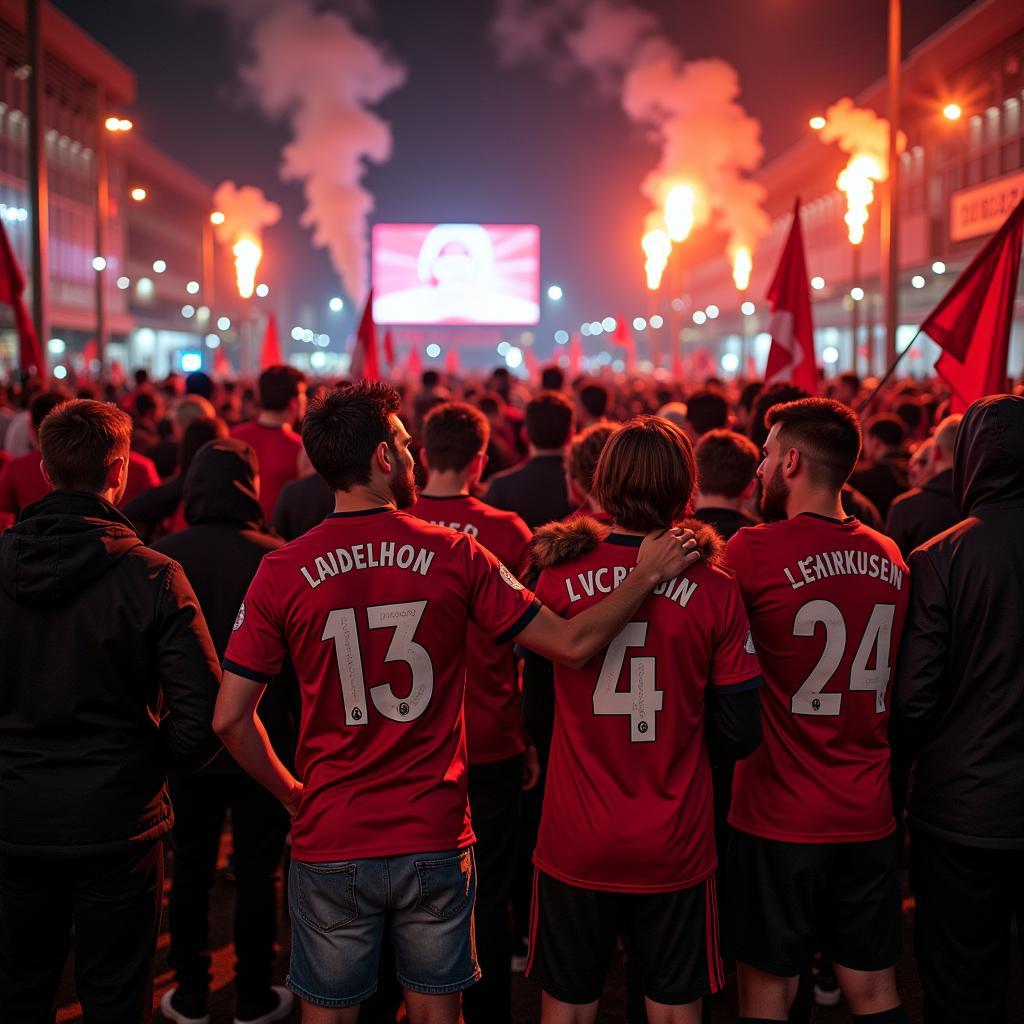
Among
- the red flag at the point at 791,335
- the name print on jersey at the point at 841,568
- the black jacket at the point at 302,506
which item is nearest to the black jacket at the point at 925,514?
the name print on jersey at the point at 841,568

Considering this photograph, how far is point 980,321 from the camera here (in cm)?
634

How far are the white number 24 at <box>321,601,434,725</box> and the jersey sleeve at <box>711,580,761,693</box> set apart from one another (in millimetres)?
808

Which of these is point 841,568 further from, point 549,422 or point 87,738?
point 549,422

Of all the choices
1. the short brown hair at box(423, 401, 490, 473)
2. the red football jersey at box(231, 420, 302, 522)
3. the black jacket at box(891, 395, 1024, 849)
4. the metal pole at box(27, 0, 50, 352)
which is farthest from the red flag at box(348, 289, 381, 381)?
the black jacket at box(891, 395, 1024, 849)

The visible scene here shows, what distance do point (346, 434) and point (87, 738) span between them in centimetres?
111

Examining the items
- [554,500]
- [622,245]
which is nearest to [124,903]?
[554,500]

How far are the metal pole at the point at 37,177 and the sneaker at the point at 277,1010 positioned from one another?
10.5 m

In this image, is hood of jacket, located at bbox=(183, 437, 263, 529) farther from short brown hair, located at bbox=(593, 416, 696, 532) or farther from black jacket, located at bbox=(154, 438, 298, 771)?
short brown hair, located at bbox=(593, 416, 696, 532)

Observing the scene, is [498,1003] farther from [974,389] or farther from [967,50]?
[967,50]

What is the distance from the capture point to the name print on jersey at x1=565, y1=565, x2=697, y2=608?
10.8ft

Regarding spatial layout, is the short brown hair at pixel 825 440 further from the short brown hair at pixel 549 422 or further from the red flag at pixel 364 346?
the red flag at pixel 364 346

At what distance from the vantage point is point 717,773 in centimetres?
454

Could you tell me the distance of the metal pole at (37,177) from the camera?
13336mm

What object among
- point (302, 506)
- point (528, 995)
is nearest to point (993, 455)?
point (528, 995)
